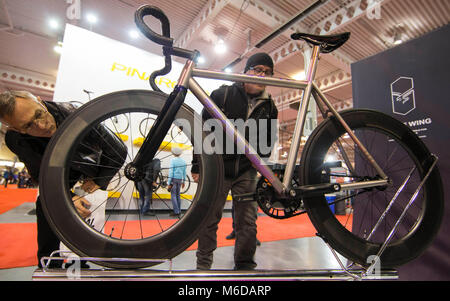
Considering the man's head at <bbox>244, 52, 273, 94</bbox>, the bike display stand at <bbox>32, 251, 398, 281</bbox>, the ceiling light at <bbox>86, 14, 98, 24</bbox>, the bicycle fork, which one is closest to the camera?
the bike display stand at <bbox>32, 251, 398, 281</bbox>

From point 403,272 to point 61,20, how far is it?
333 inches

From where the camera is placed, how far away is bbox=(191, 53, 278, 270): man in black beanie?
135 centimetres

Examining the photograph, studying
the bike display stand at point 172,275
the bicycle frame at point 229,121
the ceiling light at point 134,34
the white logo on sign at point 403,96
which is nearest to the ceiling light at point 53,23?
the ceiling light at point 134,34

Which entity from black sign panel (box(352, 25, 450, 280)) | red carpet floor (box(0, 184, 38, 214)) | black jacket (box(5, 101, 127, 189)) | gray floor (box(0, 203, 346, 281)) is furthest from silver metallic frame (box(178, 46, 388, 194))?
red carpet floor (box(0, 184, 38, 214))

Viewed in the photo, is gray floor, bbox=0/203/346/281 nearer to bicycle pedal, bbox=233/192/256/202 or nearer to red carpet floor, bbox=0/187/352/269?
red carpet floor, bbox=0/187/352/269

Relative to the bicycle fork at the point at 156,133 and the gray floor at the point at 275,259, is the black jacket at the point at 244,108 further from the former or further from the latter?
the gray floor at the point at 275,259

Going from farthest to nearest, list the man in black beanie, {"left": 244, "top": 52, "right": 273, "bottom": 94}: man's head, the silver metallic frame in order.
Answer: {"left": 244, "top": 52, "right": 273, "bottom": 94}: man's head < the man in black beanie < the silver metallic frame

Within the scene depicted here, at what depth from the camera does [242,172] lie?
1420 mm

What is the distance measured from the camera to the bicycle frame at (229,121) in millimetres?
839

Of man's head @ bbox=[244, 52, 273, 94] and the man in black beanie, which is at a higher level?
man's head @ bbox=[244, 52, 273, 94]

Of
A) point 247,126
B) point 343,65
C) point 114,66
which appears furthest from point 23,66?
point 343,65

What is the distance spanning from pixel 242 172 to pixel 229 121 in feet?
1.79

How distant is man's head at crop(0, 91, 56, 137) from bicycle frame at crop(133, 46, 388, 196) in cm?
62
